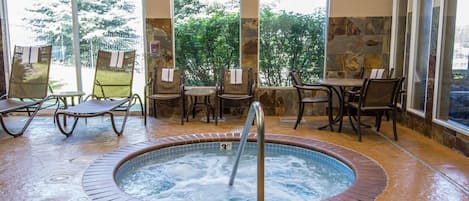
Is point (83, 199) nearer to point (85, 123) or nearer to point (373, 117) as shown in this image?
point (85, 123)

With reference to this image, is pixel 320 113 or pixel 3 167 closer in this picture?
pixel 3 167

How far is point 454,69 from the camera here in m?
4.34

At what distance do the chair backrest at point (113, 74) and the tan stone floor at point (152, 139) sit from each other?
0.46 m

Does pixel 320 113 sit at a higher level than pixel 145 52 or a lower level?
lower

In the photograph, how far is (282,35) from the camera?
6258mm

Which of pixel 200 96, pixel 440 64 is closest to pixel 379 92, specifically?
pixel 440 64

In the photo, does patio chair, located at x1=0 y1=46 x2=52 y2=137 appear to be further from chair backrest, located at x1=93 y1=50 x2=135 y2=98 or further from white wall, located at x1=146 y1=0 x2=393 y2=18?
white wall, located at x1=146 y1=0 x2=393 y2=18

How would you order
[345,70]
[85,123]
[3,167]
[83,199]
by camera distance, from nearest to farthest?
[83,199]
[3,167]
[85,123]
[345,70]

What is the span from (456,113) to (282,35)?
285 cm

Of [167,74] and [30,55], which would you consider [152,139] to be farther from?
[30,55]

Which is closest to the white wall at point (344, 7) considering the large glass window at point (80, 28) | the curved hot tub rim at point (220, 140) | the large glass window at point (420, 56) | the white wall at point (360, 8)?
the white wall at point (360, 8)

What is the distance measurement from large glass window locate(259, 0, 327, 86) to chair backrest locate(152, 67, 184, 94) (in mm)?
1334

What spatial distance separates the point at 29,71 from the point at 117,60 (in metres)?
1.26

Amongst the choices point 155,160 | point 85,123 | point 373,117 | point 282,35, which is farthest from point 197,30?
point 373,117
